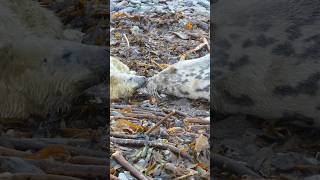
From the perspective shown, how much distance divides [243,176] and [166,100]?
44 centimetres

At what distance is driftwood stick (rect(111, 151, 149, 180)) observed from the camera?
1227mm

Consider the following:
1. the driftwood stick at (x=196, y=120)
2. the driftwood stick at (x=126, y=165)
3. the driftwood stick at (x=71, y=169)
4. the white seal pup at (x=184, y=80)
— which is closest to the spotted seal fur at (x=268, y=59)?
the white seal pup at (x=184, y=80)

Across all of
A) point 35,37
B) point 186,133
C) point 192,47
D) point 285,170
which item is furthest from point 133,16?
point 285,170

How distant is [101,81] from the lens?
1.43 m

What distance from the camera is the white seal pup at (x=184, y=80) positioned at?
1692mm

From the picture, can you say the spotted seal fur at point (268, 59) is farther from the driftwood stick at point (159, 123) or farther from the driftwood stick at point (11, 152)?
the driftwood stick at point (11, 152)

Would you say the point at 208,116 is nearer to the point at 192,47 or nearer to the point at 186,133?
the point at 186,133

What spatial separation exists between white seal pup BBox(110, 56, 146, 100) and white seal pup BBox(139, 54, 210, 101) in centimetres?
4

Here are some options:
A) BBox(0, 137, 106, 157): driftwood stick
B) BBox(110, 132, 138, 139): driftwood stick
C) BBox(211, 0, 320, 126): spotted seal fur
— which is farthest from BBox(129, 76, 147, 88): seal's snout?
BBox(0, 137, 106, 157): driftwood stick

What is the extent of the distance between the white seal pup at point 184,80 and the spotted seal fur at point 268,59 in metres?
0.04

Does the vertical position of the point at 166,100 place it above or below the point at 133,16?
below

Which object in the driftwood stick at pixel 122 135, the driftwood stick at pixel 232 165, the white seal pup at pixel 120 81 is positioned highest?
the white seal pup at pixel 120 81

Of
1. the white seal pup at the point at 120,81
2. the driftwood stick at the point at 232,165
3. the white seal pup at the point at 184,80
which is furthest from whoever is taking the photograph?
the white seal pup at the point at 184,80

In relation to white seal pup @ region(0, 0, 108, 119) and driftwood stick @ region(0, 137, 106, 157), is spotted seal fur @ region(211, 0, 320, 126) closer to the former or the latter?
white seal pup @ region(0, 0, 108, 119)
